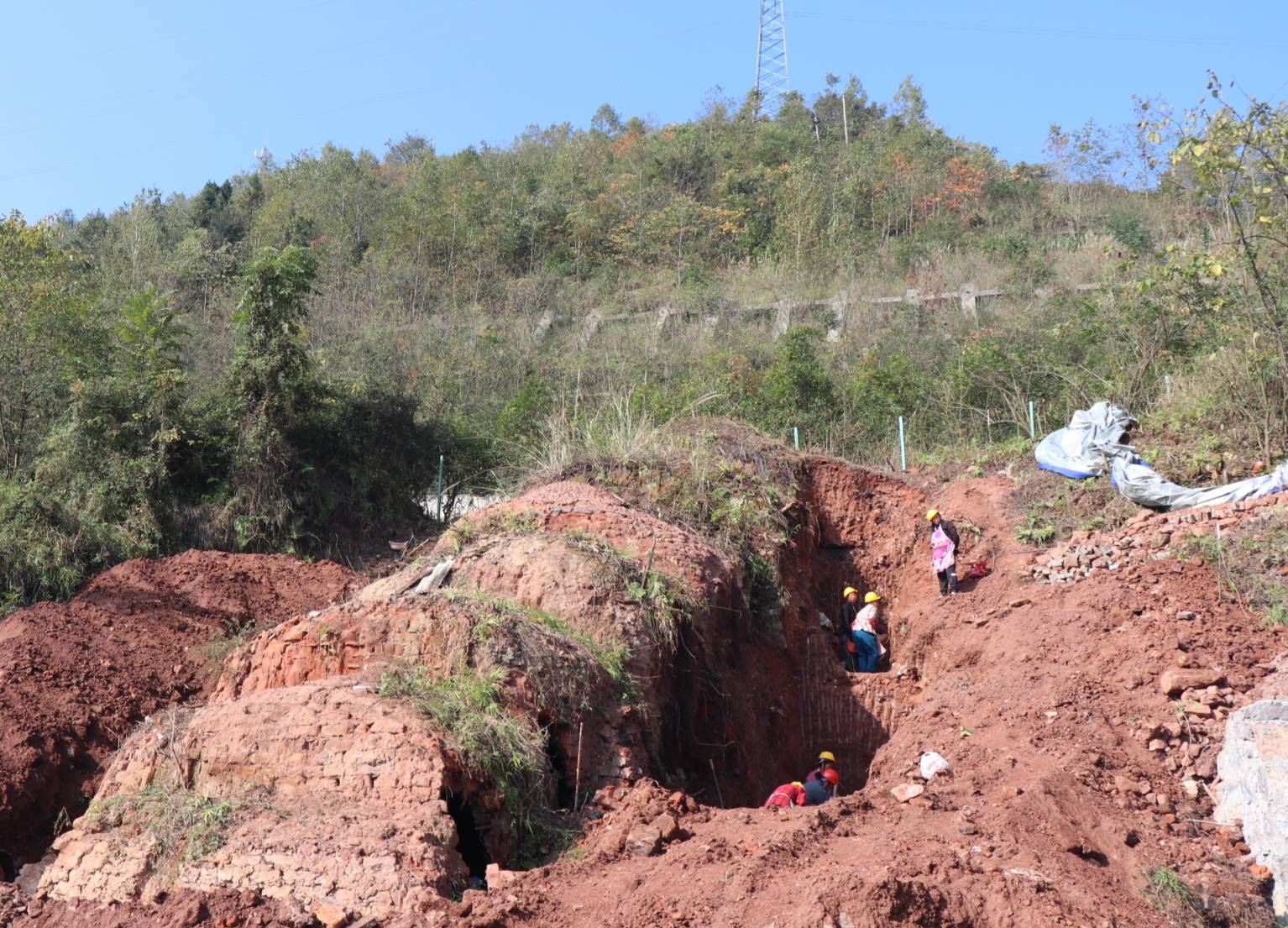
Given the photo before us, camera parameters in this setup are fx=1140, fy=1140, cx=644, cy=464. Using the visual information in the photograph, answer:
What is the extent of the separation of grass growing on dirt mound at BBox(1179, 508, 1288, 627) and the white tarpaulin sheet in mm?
1053

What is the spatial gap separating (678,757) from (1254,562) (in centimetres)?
539

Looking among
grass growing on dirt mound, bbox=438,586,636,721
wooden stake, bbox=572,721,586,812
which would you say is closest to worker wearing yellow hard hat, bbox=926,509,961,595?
grass growing on dirt mound, bbox=438,586,636,721

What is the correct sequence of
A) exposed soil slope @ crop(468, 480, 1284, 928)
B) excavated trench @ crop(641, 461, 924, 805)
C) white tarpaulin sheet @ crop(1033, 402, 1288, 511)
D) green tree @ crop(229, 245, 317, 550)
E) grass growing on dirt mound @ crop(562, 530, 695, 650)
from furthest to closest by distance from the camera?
green tree @ crop(229, 245, 317, 550) → white tarpaulin sheet @ crop(1033, 402, 1288, 511) → excavated trench @ crop(641, 461, 924, 805) → grass growing on dirt mound @ crop(562, 530, 695, 650) → exposed soil slope @ crop(468, 480, 1284, 928)

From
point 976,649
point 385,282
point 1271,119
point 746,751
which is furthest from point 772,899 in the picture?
point 385,282

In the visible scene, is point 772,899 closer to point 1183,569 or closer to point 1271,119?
point 1183,569

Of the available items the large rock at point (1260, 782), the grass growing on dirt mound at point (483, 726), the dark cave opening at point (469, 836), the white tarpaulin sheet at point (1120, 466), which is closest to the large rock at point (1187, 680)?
the large rock at point (1260, 782)

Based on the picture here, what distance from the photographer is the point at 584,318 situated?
2883 cm

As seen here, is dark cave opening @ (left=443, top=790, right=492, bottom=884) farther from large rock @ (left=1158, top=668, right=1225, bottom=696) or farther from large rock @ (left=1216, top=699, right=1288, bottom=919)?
large rock @ (left=1158, top=668, right=1225, bottom=696)

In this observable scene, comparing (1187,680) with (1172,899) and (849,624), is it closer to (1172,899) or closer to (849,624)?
(1172,899)

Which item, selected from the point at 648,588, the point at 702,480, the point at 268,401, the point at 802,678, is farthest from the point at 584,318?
the point at 648,588

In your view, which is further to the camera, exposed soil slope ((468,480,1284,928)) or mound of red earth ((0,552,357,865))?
mound of red earth ((0,552,357,865))

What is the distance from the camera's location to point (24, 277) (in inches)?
657

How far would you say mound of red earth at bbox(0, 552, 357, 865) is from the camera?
8.80 meters

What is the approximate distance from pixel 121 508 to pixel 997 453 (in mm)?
11686
